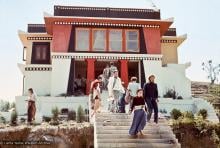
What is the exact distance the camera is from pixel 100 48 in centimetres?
3097

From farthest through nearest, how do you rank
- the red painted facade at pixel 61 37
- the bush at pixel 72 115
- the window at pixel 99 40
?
the window at pixel 99 40
the red painted facade at pixel 61 37
the bush at pixel 72 115

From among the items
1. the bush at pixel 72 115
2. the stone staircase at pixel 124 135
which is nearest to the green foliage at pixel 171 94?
the bush at pixel 72 115

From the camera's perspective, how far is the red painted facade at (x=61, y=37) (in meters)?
30.7

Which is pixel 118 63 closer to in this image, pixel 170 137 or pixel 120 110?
pixel 120 110

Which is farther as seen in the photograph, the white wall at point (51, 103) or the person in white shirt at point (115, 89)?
the white wall at point (51, 103)

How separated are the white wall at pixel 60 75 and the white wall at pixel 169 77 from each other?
216 inches

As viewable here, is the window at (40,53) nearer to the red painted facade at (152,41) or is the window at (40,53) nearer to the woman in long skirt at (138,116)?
the red painted facade at (152,41)

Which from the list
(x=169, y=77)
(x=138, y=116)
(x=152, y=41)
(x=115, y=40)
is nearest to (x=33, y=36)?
(x=115, y=40)

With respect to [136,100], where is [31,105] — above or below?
below

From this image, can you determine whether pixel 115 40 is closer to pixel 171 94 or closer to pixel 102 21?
pixel 102 21

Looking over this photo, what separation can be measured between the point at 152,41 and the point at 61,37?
643 cm

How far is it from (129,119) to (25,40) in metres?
19.5

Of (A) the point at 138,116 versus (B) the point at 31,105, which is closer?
(A) the point at 138,116

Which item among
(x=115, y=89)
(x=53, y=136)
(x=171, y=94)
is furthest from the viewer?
(x=171, y=94)
